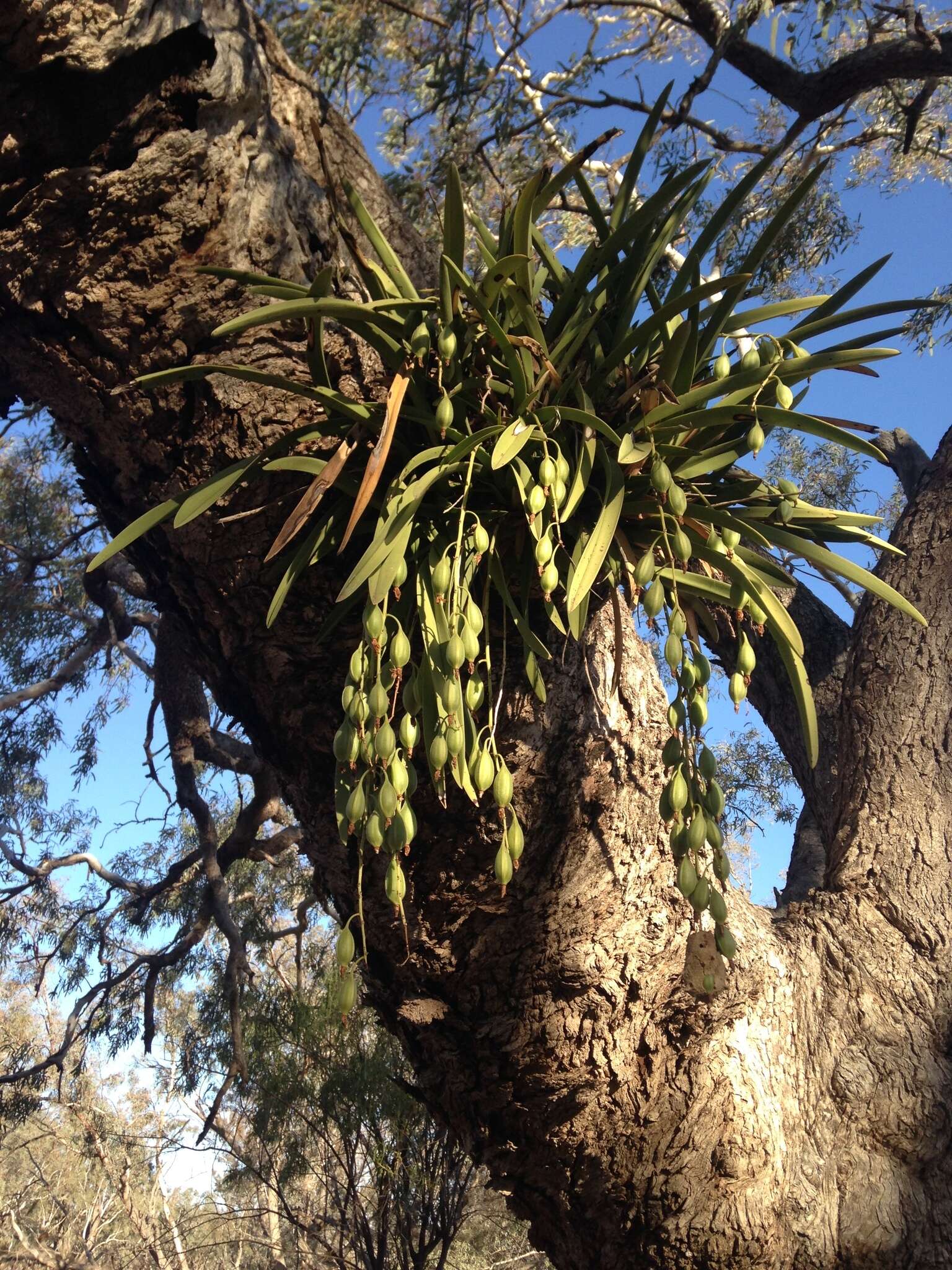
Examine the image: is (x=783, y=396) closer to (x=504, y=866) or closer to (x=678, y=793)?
(x=678, y=793)

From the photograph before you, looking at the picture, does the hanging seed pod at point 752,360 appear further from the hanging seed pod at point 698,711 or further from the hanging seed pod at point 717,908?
the hanging seed pod at point 717,908

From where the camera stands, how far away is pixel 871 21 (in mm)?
5312

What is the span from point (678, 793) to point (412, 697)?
0.39 metres

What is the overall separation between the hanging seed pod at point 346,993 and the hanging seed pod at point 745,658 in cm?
66

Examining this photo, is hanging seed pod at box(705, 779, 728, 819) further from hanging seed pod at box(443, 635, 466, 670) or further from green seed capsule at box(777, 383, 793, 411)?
green seed capsule at box(777, 383, 793, 411)

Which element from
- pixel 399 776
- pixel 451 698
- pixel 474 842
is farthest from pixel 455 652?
pixel 474 842

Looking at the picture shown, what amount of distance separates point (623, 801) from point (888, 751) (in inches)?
31.2

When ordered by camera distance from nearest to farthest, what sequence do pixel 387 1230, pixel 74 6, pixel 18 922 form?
pixel 74 6 < pixel 387 1230 < pixel 18 922

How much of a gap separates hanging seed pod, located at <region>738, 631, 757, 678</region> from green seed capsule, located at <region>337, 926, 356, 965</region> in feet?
2.10

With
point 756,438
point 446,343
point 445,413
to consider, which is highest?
point 446,343

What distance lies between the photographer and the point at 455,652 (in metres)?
1.20

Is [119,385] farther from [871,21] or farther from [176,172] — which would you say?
[871,21]

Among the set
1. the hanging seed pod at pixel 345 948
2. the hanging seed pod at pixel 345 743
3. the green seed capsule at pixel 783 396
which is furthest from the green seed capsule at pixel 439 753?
the green seed capsule at pixel 783 396

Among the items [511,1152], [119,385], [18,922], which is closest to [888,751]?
[511,1152]
